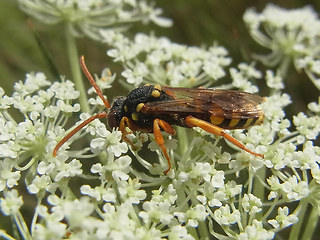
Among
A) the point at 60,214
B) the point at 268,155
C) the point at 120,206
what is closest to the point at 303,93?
the point at 268,155

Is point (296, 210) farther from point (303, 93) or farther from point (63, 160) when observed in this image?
point (303, 93)

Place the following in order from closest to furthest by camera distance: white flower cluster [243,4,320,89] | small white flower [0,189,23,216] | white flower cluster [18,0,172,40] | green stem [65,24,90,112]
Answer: small white flower [0,189,23,216] < green stem [65,24,90,112] < white flower cluster [18,0,172,40] < white flower cluster [243,4,320,89]

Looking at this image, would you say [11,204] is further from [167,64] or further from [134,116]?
[167,64]

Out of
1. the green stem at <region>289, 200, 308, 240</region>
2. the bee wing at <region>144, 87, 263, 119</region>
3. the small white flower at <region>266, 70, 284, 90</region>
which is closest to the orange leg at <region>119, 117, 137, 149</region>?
the bee wing at <region>144, 87, 263, 119</region>

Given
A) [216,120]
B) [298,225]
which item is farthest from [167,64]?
[298,225]

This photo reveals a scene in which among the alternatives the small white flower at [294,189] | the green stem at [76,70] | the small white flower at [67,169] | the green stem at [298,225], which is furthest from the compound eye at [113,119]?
the green stem at [298,225]

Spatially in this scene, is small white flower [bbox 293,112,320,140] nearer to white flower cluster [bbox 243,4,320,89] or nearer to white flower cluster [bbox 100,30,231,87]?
white flower cluster [bbox 100,30,231,87]

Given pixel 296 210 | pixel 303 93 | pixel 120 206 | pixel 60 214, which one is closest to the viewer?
pixel 60 214
